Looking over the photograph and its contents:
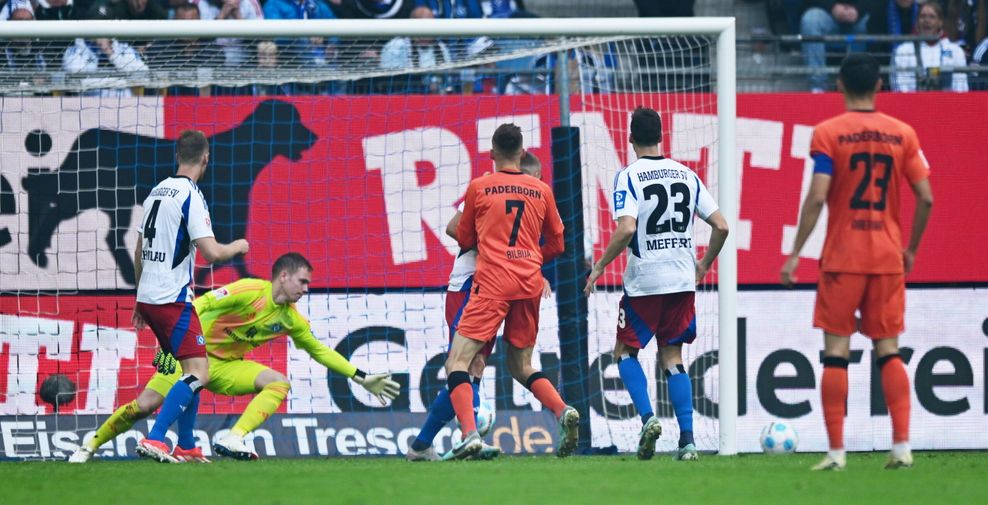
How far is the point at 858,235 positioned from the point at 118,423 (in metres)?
4.55

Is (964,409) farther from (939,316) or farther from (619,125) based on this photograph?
(619,125)

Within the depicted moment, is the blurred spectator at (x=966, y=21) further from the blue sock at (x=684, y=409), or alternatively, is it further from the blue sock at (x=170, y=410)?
the blue sock at (x=170, y=410)

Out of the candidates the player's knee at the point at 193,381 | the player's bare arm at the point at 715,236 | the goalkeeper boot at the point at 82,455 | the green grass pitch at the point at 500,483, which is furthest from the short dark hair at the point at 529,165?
the goalkeeper boot at the point at 82,455

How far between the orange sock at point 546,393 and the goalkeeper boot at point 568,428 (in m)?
0.07

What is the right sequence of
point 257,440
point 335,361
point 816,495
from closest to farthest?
point 816,495, point 335,361, point 257,440

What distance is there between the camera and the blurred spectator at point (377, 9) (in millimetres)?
12805

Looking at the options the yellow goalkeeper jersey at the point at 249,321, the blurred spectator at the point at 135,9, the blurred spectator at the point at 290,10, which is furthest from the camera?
the blurred spectator at the point at 290,10

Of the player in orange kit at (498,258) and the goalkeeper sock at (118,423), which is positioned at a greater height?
the player in orange kit at (498,258)

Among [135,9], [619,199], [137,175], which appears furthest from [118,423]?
[135,9]

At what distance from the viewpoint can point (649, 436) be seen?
800 centimetres

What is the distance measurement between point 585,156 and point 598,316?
1.24 m

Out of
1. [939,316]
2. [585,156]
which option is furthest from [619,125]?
→ [939,316]

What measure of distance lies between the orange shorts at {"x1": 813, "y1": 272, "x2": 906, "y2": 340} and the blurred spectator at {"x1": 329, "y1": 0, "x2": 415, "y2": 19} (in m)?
6.82

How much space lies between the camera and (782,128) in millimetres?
11312
